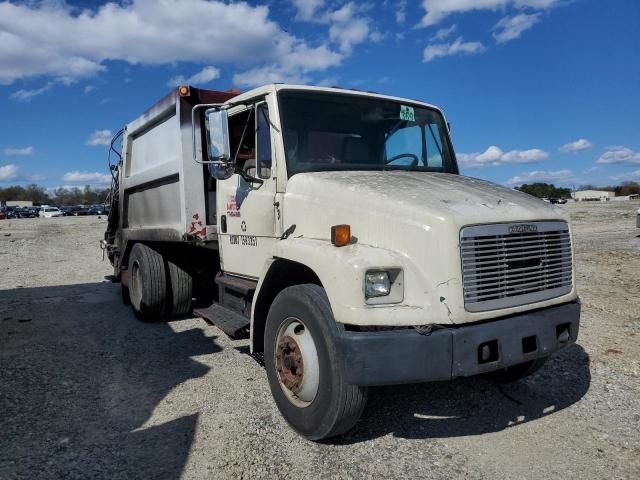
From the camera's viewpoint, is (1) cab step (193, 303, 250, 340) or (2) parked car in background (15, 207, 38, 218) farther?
(2) parked car in background (15, 207, 38, 218)

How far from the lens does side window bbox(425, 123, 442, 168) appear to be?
486 cm

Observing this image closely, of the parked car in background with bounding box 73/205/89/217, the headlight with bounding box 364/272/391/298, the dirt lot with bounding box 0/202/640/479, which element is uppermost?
the parked car in background with bounding box 73/205/89/217

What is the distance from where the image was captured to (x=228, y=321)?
190 inches

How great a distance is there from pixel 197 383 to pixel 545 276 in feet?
10.2

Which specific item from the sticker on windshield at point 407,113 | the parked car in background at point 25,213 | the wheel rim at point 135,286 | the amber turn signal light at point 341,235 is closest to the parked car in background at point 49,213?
the parked car in background at point 25,213

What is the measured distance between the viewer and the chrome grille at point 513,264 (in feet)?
10.3

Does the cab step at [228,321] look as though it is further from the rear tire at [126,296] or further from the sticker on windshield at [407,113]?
the rear tire at [126,296]

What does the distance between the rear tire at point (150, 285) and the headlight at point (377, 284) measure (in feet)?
14.4

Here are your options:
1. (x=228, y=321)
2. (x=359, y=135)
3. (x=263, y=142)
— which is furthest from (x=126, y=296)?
(x=359, y=135)

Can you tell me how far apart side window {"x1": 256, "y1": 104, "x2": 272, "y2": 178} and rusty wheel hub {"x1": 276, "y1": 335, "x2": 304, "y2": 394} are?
4.75ft

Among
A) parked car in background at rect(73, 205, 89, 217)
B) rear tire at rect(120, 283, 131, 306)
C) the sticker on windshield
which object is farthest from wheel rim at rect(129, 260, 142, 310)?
parked car in background at rect(73, 205, 89, 217)

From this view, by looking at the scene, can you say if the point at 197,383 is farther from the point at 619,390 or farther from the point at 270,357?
the point at 619,390

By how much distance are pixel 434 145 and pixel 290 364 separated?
259 cm

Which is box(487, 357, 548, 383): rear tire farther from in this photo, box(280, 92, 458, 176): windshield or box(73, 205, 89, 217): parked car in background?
box(73, 205, 89, 217): parked car in background
